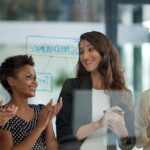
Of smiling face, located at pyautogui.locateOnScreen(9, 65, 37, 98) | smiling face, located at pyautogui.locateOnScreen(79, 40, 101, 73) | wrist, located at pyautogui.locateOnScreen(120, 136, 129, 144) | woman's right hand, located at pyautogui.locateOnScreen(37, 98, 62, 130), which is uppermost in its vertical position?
smiling face, located at pyautogui.locateOnScreen(79, 40, 101, 73)

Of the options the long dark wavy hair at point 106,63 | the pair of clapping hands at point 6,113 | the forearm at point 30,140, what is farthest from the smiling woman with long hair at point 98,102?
the pair of clapping hands at point 6,113

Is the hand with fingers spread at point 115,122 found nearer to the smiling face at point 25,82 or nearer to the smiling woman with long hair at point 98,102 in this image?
the smiling woman with long hair at point 98,102

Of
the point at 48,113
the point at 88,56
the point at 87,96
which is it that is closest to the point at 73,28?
the point at 88,56

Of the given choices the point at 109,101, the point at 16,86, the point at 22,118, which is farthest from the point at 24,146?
the point at 109,101

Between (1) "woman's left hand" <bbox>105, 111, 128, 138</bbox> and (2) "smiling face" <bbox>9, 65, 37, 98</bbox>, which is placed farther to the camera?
(1) "woman's left hand" <bbox>105, 111, 128, 138</bbox>

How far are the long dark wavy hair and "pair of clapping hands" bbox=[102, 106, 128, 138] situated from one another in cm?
13

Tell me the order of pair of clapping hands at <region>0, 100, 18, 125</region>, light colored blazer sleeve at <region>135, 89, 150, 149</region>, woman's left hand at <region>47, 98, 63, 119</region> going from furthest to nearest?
1. light colored blazer sleeve at <region>135, 89, 150, 149</region>
2. woman's left hand at <region>47, 98, 63, 119</region>
3. pair of clapping hands at <region>0, 100, 18, 125</region>

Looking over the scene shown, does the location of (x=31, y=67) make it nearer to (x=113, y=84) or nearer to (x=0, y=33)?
(x=0, y=33)

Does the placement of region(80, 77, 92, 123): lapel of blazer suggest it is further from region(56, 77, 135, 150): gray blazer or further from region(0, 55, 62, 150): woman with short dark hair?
region(0, 55, 62, 150): woman with short dark hair

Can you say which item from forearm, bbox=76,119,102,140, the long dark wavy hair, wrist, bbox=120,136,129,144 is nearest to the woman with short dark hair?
forearm, bbox=76,119,102,140

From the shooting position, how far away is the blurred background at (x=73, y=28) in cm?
260

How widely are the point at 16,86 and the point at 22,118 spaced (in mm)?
165

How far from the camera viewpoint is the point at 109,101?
266 centimetres

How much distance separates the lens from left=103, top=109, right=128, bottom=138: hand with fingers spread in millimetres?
2635
